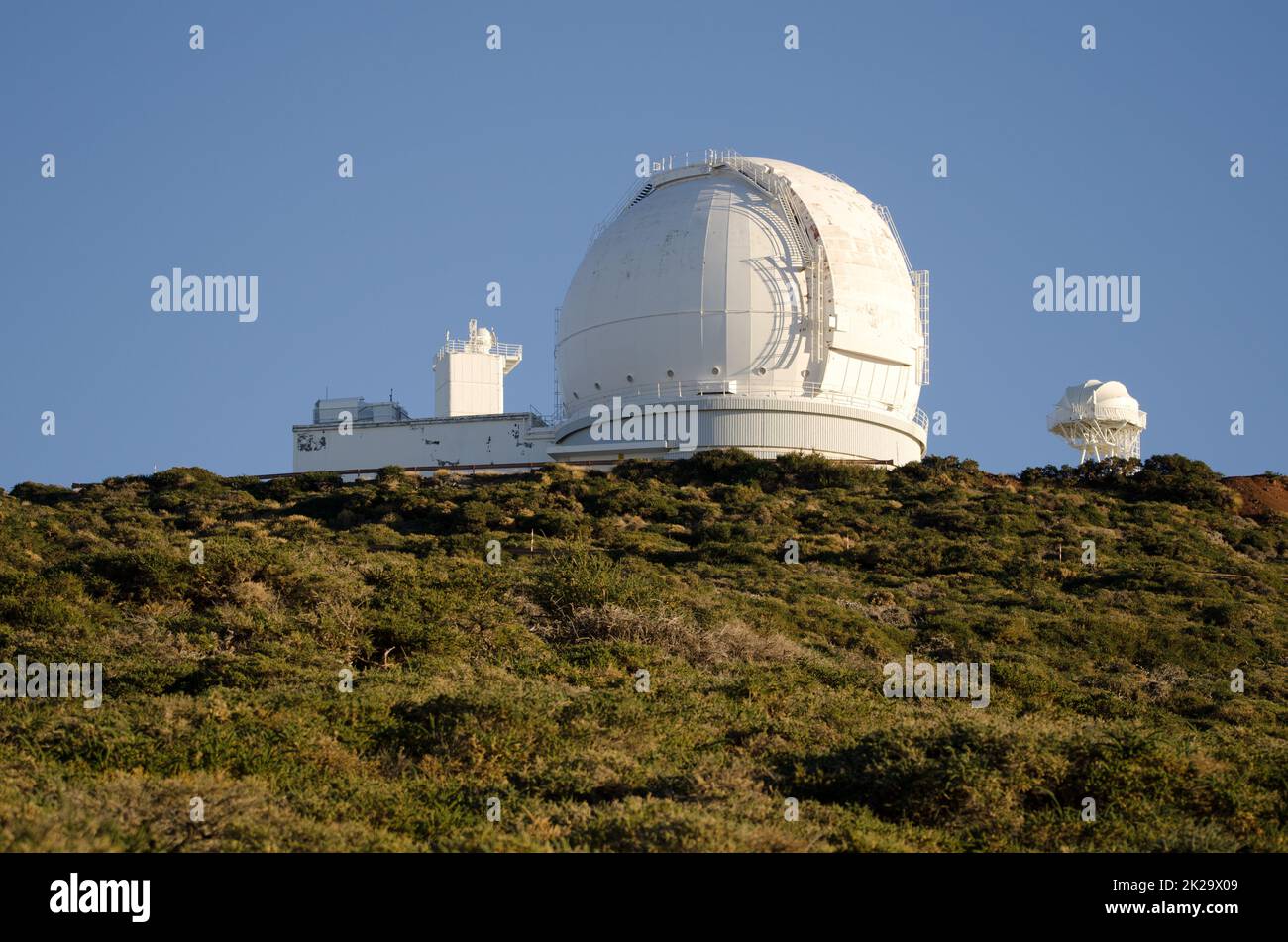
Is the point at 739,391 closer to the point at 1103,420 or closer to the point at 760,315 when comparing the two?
the point at 760,315

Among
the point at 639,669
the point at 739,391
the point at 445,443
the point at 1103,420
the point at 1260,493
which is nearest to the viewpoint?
the point at 639,669

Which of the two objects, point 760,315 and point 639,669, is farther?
point 760,315

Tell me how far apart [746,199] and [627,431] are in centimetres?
720

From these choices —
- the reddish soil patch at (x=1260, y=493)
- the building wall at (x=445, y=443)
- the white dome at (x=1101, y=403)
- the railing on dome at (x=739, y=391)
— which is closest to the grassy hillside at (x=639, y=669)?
→ the reddish soil patch at (x=1260, y=493)

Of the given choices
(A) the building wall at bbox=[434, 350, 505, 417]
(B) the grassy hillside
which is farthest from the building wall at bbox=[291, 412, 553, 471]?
(B) the grassy hillside

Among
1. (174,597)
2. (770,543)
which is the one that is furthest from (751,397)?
(174,597)

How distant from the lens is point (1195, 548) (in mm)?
30156

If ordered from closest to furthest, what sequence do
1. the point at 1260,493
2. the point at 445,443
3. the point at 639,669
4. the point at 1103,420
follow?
the point at 639,669 < the point at 1260,493 < the point at 445,443 < the point at 1103,420

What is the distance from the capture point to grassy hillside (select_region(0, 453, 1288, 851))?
34.7 feet

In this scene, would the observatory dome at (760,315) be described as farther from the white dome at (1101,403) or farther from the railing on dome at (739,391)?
the white dome at (1101,403)

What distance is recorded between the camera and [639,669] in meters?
17.0

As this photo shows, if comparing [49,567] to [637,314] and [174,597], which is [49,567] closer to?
[174,597]

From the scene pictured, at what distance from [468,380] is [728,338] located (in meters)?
11.2

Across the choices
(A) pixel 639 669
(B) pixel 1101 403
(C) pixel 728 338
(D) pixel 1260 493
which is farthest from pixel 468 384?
(A) pixel 639 669
